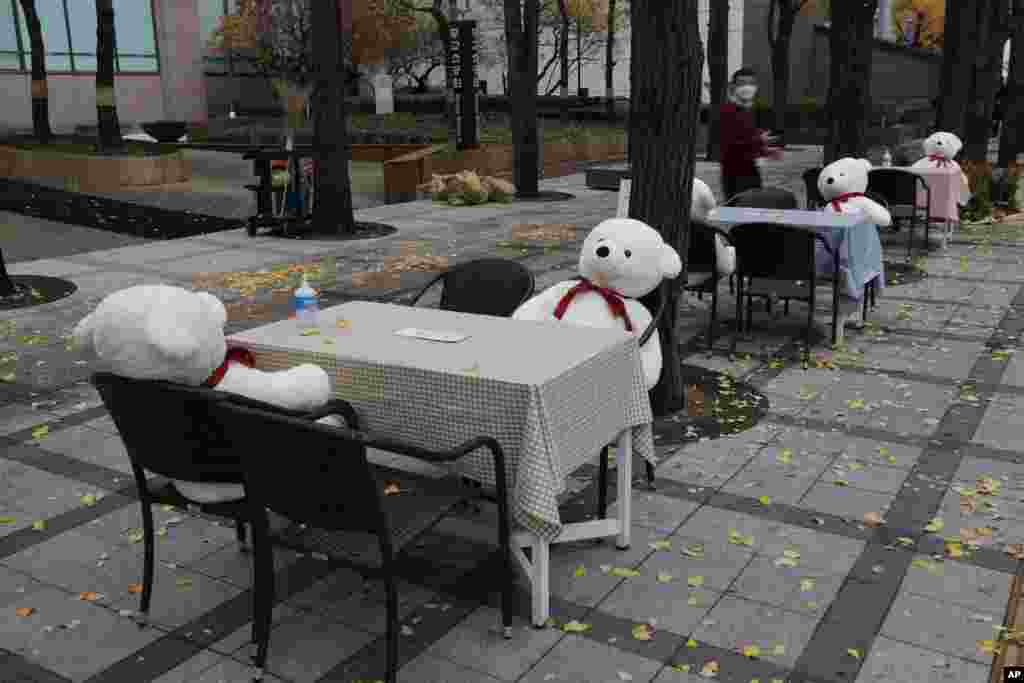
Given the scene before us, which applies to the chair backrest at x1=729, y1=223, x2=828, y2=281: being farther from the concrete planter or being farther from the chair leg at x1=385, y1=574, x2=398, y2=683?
the concrete planter

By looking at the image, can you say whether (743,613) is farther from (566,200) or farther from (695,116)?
(566,200)

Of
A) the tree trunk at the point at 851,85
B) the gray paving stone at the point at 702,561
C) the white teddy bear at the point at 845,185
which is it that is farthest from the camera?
the tree trunk at the point at 851,85

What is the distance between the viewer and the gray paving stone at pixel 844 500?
5.02 metres

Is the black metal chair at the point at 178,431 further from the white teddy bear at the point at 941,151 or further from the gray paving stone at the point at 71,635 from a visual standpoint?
the white teddy bear at the point at 941,151

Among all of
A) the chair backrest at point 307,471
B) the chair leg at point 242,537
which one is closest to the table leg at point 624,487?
the chair backrest at point 307,471

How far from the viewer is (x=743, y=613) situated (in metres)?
4.05

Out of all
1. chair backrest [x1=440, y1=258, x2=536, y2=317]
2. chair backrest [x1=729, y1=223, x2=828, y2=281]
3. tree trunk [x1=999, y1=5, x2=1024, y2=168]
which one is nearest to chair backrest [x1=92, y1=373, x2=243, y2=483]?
chair backrest [x1=440, y1=258, x2=536, y2=317]

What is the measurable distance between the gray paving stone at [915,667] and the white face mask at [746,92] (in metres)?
7.36

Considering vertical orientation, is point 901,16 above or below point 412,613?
above

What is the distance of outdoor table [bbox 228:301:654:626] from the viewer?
12.3 ft

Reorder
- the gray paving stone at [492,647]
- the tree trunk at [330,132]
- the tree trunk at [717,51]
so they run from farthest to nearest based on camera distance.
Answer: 1. the tree trunk at [717,51]
2. the tree trunk at [330,132]
3. the gray paving stone at [492,647]

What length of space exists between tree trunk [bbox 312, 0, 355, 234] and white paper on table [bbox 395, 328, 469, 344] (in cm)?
1017

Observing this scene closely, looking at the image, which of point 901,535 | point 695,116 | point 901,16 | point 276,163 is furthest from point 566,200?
point 901,16

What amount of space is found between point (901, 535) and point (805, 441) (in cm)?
131
